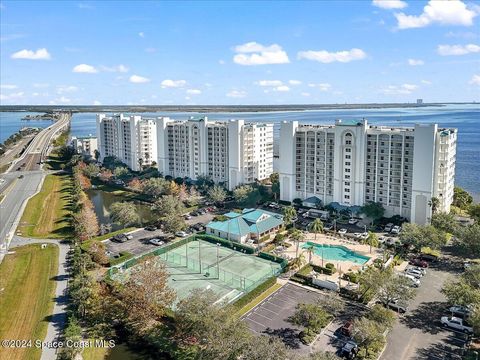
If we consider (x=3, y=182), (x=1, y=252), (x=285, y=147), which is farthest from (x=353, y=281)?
(x=3, y=182)

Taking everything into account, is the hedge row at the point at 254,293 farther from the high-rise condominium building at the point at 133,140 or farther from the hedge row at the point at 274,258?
the high-rise condominium building at the point at 133,140

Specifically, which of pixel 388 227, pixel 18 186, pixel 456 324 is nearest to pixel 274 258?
pixel 456 324

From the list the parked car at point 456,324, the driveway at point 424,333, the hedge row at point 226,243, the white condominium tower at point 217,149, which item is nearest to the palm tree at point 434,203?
the driveway at point 424,333

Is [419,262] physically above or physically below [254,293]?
above

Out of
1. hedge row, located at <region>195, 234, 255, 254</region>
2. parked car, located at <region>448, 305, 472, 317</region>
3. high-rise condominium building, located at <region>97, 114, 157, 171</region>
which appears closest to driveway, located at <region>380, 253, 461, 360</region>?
parked car, located at <region>448, 305, 472, 317</region>

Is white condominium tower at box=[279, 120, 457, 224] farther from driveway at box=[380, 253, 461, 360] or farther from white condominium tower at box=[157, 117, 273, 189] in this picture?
driveway at box=[380, 253, 461, 360]

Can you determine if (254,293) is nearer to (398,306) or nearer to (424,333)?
(398,306)
